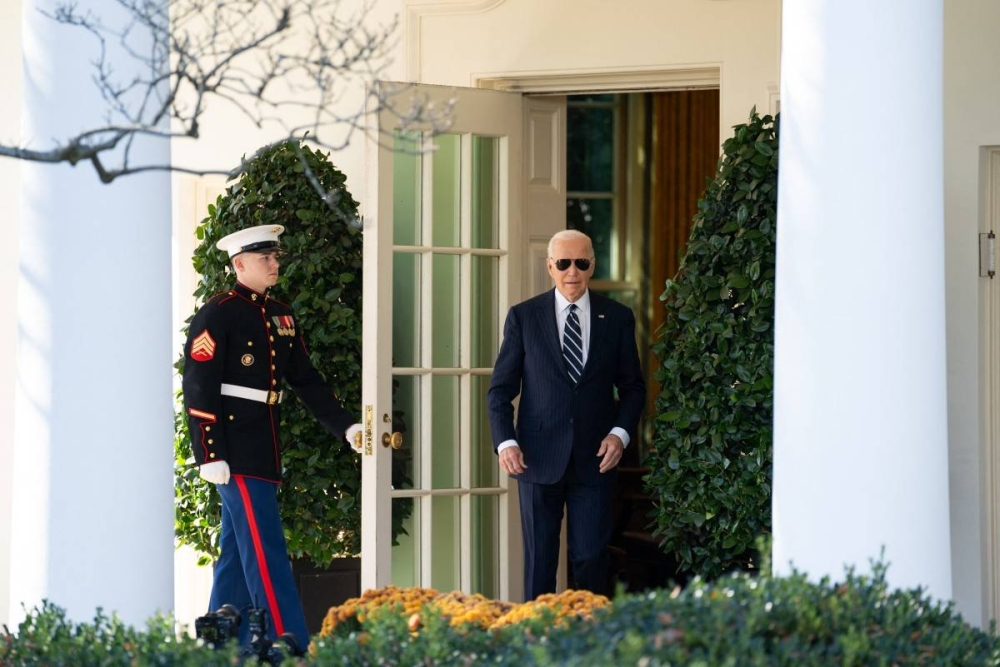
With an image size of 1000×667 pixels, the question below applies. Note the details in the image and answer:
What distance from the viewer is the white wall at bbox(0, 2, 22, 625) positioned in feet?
23.8

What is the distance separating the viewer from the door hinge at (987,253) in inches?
226

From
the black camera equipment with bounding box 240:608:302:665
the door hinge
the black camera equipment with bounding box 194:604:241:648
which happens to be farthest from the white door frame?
the black camera equipment with bounding box 194:604:241:648

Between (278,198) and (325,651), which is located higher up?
(278,198)

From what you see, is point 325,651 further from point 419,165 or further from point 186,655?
point 419,165

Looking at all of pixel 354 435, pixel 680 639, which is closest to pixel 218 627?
pixel 680 639

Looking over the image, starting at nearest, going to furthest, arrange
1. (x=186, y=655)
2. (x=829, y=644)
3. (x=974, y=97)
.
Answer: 1. (x=829, y=644)
2. (x=186, y=655)
3. (x=974, y=97)

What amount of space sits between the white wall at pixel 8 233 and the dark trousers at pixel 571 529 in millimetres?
2790

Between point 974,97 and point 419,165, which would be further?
point 419,165

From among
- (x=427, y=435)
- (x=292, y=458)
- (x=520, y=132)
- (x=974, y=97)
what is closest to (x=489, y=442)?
(x=427, y=435)

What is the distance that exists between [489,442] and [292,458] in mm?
818

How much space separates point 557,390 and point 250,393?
114 cm

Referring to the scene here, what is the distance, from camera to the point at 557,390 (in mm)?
5812

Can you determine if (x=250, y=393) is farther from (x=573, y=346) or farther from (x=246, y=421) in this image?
(x=573, y=346)

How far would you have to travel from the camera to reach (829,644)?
2893 millimetres
